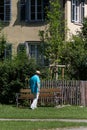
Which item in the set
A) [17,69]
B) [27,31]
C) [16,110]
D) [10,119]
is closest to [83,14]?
[27,31]

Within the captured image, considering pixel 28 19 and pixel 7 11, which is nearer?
pixel 28 19

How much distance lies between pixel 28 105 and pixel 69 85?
2.35 m

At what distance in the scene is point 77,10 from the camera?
142 ft

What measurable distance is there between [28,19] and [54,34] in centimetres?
530

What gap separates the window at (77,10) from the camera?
4255 centimetres

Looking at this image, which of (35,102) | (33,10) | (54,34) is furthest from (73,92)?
(33,10)

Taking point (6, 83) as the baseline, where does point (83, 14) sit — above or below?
above

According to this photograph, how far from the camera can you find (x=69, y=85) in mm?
29984

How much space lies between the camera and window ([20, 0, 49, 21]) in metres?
41.7

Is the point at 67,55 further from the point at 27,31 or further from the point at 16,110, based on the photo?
the point at 16,110

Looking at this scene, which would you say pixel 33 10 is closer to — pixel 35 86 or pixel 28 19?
pixel 28 19

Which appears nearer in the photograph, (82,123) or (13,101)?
(82,123)

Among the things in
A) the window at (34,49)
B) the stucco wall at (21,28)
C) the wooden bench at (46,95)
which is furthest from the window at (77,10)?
the wooden bench at (46,95)

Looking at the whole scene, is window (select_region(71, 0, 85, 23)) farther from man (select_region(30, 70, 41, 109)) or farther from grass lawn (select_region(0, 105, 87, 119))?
grass lawn (select_region(0, 105, 87, 119))
